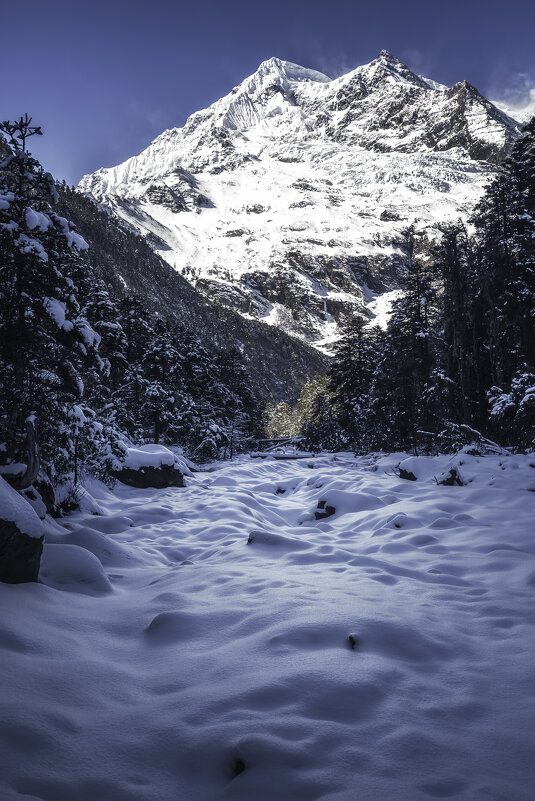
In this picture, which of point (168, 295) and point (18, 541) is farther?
point (168, 295)

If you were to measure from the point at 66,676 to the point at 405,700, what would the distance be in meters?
1.88

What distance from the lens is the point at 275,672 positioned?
2.38 m

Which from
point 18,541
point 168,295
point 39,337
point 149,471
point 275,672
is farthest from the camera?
point 168,295

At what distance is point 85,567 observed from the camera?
4004mm

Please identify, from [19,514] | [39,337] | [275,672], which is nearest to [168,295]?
[39,337]

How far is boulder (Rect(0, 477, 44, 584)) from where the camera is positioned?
328 centimetres

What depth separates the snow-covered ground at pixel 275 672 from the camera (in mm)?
1653

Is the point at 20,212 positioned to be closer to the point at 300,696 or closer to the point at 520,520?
the point at 300,696

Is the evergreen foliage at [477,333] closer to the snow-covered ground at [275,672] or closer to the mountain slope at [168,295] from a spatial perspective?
the snow-covered ground at [275,672]

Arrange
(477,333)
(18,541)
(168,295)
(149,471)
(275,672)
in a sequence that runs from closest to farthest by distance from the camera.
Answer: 1. (275,672)
2. (18,541)
3. (149,471)
4. (477,333)
5. (168,295)

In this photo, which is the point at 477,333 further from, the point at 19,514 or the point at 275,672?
the point at 19,514

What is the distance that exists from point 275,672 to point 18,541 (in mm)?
2378

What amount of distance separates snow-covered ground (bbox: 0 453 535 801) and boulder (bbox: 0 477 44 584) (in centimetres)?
19

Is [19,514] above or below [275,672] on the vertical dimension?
above
